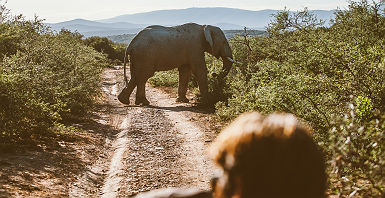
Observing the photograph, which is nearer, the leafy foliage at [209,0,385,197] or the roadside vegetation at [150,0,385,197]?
the roadside vegetation at [150,0,385,197]

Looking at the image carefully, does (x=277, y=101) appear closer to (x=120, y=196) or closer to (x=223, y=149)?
(x=120, y=196)

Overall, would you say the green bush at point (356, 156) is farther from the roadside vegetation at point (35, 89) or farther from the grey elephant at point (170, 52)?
the grey elephant at point (170, 52)

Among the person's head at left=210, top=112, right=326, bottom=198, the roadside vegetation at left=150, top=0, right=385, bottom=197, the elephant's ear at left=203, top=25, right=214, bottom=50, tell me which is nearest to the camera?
the person's head at left=210, top=112, right=326, bottom=198

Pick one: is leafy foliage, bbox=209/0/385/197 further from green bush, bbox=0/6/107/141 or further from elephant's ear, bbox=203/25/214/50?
elephant's ear, bbox=203/25/214/50

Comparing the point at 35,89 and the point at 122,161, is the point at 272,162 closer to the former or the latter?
the point at 122,161

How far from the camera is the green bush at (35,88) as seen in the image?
6.91 metres

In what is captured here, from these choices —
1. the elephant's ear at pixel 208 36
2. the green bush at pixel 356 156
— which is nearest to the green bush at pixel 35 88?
the elephant's ear at pixel 208 36

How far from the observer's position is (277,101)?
6.83 meters

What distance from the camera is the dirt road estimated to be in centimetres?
566

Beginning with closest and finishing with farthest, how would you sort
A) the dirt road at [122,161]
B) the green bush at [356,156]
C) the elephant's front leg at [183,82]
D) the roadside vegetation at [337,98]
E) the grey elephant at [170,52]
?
the green bush at [356,156]
the roadside vegetation at [337,98]
the dirt road at [122,161]
the grey elephant at [170,52]
the elephant's front leg at [183,82]

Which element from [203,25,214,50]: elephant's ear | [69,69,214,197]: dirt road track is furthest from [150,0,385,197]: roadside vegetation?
[203,25,214,50]: elephant's ear

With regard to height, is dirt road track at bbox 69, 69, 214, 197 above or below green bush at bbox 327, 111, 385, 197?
below

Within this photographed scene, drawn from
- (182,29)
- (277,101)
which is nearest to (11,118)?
(277,101)

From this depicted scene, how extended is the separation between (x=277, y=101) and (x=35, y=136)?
4.94 metres
